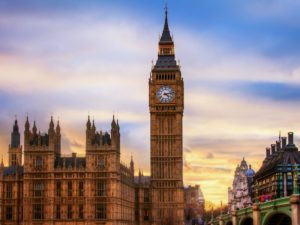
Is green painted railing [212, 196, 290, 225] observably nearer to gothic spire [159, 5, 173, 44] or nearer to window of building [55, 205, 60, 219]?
window of building [55, 205, 60, 219]

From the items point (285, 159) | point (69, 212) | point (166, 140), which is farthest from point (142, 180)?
point (69, 212)

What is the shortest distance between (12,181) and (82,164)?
12908 millimetres

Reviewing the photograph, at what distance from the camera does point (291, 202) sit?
59938 millimetres

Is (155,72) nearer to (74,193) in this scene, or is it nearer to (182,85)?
(182,85)

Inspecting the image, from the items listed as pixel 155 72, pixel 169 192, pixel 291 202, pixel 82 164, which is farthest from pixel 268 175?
pixel 291 202

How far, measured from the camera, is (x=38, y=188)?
455ft

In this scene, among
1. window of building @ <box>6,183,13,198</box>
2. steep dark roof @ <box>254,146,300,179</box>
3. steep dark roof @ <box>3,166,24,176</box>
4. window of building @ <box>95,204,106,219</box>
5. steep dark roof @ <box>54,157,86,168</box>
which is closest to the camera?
window of building @ <box>95,204,106,219</box>

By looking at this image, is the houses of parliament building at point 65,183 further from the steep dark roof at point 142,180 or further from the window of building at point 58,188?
the steep dark roof at point 142,180

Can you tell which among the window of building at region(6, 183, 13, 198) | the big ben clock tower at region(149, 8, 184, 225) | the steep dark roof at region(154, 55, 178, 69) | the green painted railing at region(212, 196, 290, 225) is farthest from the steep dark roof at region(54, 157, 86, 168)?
the green painted railing at region(212, 196, 290, 225)

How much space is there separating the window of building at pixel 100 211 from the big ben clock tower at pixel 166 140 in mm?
19857

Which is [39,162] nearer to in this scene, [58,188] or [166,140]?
[58,188]

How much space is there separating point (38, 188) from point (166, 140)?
31.9m

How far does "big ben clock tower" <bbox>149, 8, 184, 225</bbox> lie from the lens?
516 ft

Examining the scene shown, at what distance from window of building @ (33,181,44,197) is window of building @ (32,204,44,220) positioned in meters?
1.87
